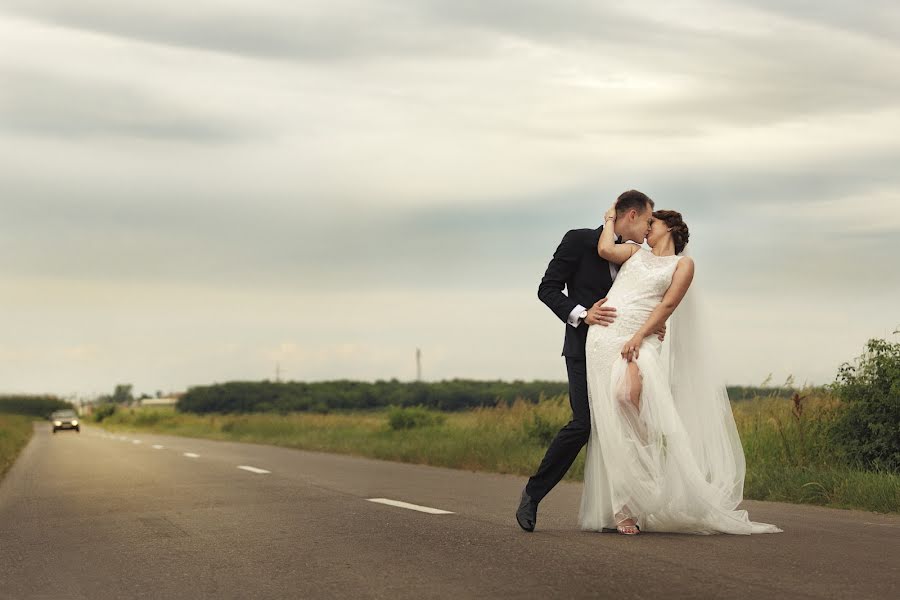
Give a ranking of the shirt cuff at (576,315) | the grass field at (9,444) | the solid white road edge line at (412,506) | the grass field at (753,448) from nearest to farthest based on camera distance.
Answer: the shirt cuff at (576,315) → the solid white road edge line at (412,506) → the grass field at (753,448) → the grass field at (9,444)

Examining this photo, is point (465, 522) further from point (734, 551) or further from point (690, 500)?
point (734, 551)

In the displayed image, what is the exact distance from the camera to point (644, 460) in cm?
745

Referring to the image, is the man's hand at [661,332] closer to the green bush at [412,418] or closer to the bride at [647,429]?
the bride at [647,429]

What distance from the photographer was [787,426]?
1316cm

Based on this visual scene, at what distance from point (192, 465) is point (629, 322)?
12.3 m

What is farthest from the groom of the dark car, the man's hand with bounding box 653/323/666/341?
the dark car

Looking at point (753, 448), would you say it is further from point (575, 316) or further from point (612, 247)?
point (612, 247)

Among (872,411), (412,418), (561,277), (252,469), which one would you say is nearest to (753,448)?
(872,411)

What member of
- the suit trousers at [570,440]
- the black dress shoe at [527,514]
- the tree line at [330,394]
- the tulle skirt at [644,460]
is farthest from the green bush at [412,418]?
the tree line at [330,394]

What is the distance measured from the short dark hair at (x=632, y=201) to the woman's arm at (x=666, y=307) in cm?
48

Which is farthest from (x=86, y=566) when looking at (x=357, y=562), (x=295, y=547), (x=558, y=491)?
(x=558, y=491)

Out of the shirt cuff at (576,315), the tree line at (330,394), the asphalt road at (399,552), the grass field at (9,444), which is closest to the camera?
the asphalt road at (399,552)

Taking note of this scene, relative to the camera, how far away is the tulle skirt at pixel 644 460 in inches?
291

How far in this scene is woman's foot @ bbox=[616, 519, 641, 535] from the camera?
743 cm
